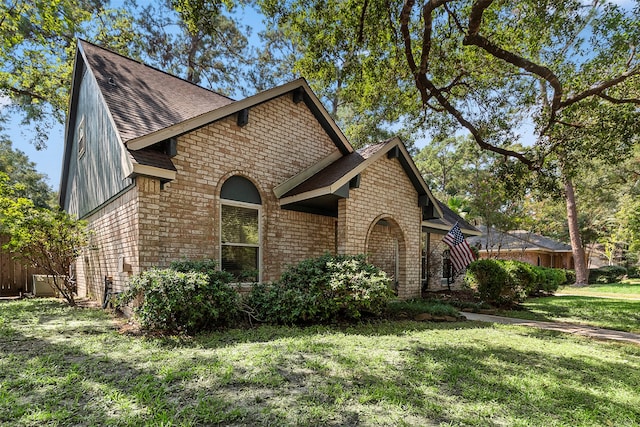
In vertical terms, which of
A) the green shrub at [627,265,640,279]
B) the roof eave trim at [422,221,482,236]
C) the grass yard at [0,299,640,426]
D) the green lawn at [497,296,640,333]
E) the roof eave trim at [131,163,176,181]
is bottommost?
the green shrub at [627,265,640,279]

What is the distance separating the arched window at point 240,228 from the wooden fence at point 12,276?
376 inches

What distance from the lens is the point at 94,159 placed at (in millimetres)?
9711

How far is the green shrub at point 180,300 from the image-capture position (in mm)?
5391

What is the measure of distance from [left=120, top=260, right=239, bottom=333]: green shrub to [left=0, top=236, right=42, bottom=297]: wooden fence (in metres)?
10.3

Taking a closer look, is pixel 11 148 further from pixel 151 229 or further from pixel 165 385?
pixel 165 385

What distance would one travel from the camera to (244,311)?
261 inches

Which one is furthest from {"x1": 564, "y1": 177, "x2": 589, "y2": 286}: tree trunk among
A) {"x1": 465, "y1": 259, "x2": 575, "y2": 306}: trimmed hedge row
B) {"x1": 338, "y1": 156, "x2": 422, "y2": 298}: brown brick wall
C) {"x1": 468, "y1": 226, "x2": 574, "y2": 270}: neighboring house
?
{"x1": 338, "y1": 156, "x2": 422, "y2": 298}: brown brick wall

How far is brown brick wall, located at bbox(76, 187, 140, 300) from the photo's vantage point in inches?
269

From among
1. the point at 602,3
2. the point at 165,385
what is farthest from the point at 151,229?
the point at 602,3

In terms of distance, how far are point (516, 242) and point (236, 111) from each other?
93.5 feet

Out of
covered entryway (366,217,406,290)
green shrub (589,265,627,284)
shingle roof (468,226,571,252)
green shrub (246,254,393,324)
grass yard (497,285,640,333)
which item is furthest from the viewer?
green shrub (589,265,627,284)

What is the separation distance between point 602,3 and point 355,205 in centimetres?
807

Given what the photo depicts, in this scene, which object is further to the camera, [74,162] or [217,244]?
[74,162]

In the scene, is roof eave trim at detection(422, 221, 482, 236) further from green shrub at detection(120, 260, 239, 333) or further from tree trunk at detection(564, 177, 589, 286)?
tree trunk at detection(564, 177, 589, 286)
